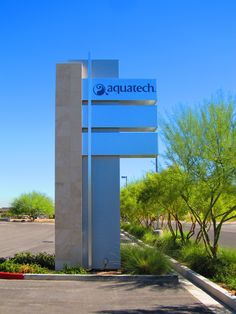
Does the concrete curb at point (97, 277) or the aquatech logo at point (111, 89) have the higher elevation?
the aquatech logo at point (111, 89)

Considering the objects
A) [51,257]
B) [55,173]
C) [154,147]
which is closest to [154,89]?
[154,147]

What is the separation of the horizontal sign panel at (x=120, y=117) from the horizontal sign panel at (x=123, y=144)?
0.30 m

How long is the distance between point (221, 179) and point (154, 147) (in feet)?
8.11

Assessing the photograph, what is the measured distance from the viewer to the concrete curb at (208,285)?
10334 millimetres

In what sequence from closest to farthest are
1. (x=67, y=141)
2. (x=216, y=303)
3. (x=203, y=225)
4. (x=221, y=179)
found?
(x=216, y=303) → (x=221, y=179) → (x=67, y=141) → (x=203, y=225)

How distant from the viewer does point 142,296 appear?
11117 millimetres

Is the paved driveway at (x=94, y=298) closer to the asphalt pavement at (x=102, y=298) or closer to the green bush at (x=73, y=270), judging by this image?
the asphalt pavement at (x=102, y=298)

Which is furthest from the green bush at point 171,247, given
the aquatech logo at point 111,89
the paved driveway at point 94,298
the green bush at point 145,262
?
the aquatech logo at point 111,89

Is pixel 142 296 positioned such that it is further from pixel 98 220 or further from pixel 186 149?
pixel 186 149

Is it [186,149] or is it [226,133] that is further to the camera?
[186,149]

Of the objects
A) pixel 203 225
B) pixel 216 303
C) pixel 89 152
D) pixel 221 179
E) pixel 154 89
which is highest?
pixel 154 89

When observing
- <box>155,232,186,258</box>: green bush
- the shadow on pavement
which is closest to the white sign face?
<box>155,232,186,258</box>: green bush

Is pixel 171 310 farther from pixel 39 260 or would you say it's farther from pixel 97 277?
pixel 39 260

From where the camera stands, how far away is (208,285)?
12.0 m
